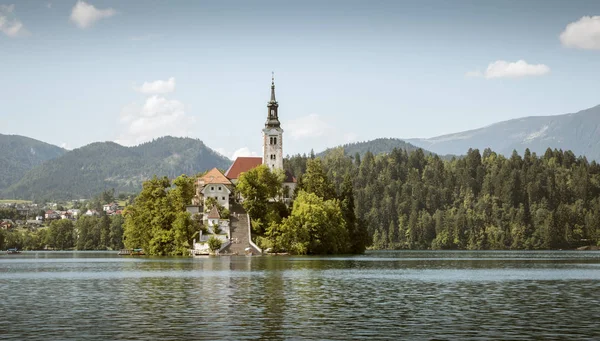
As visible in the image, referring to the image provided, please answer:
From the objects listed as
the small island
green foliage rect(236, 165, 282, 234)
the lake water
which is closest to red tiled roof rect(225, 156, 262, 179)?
the small island

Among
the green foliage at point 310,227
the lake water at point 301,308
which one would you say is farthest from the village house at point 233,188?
the lake water at point 301,308

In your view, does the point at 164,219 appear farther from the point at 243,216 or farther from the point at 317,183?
the point at 317,183

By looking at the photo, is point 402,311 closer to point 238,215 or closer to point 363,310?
point 363,310

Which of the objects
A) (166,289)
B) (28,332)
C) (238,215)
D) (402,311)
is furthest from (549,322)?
(238,215)

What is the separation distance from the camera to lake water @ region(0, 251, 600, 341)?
122ft

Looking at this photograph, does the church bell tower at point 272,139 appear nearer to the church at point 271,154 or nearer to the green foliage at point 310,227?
the church at point 271,154

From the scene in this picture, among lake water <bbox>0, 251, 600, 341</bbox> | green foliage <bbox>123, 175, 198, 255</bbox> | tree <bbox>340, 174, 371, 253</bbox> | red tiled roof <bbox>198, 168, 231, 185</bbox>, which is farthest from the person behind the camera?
tree <bbox>340, 174, 371, 253</bbox>

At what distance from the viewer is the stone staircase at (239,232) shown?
139 meters

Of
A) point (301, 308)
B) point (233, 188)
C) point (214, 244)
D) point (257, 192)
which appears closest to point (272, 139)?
point (233, 188)

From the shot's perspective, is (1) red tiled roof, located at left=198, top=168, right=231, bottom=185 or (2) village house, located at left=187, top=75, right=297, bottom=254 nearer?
(2) village house, located at left=187, top=75, right=297, bottom=254

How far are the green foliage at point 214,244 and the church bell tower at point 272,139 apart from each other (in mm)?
31559

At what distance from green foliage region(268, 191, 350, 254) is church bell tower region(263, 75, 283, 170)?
2174 centimetres

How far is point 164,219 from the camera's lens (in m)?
146

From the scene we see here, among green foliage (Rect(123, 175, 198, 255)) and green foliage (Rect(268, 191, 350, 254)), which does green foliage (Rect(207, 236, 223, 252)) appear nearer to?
green foliage (Rect(123, 175, 198, 255))
